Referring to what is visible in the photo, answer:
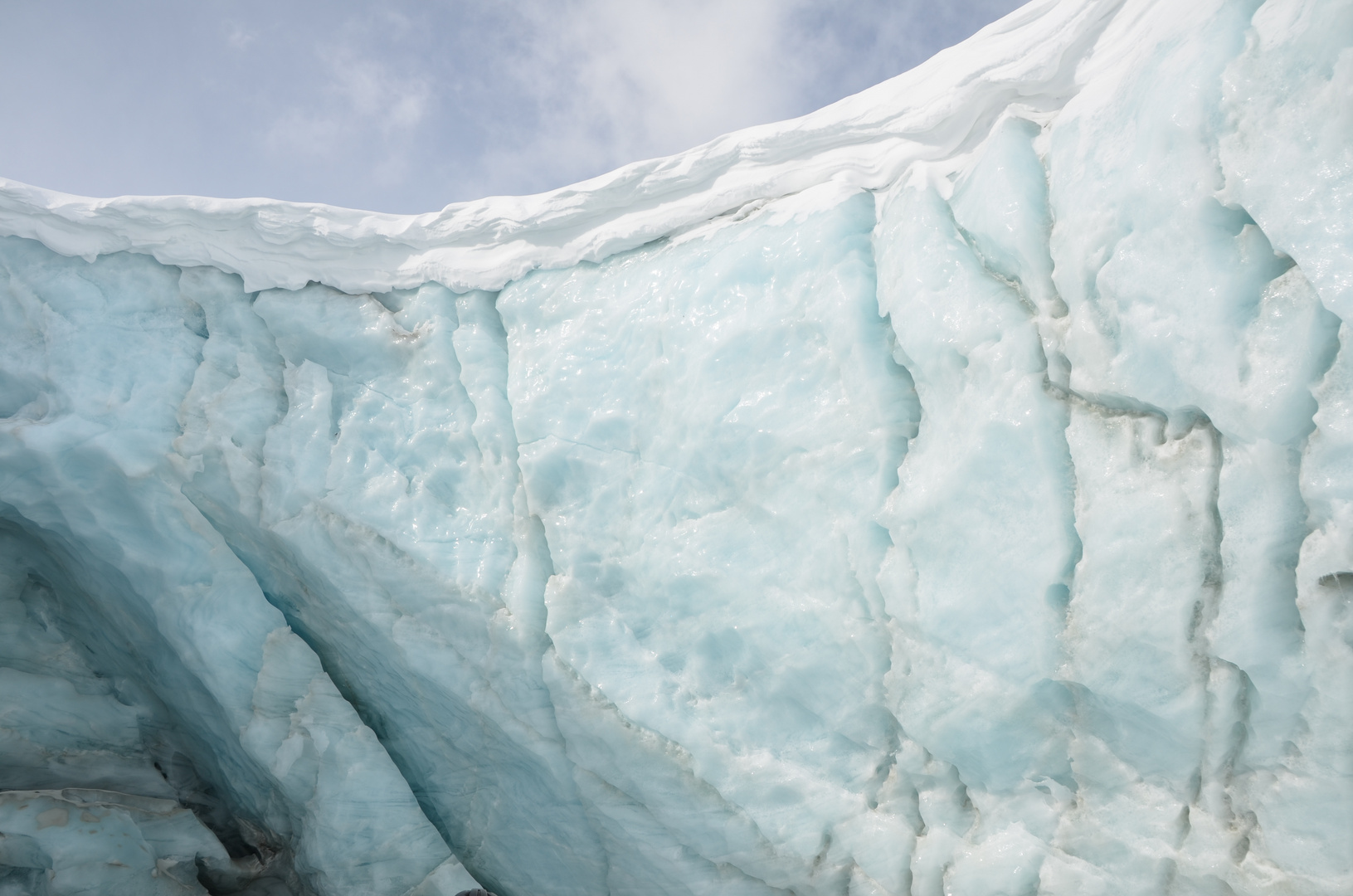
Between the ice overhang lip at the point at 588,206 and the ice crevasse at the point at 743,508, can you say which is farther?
the ice overhang lip at the point at 588,206

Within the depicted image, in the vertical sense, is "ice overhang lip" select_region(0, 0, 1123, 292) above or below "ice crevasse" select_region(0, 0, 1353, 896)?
above

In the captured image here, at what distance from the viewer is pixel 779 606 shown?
2.97 meters

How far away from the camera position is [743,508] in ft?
10.0

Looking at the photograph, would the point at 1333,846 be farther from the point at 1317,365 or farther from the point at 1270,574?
the point at 1317,365

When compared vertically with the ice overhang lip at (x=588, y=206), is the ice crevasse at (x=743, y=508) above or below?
below

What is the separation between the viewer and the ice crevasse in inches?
83.7

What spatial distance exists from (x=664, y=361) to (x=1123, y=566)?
177cm

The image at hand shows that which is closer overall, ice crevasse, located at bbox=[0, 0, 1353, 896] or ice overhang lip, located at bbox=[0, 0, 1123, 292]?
ice crevasse, located at bbox=[0, 0, 1353, 896]

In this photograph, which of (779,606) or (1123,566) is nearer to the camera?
(1123,566)

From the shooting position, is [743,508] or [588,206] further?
[588,206]

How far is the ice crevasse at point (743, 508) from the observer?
83.7 inches

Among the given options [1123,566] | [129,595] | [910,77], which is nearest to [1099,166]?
[910,77]

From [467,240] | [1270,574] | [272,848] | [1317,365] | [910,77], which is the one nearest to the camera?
[1317,365]

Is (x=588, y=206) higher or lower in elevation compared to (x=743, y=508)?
higher
